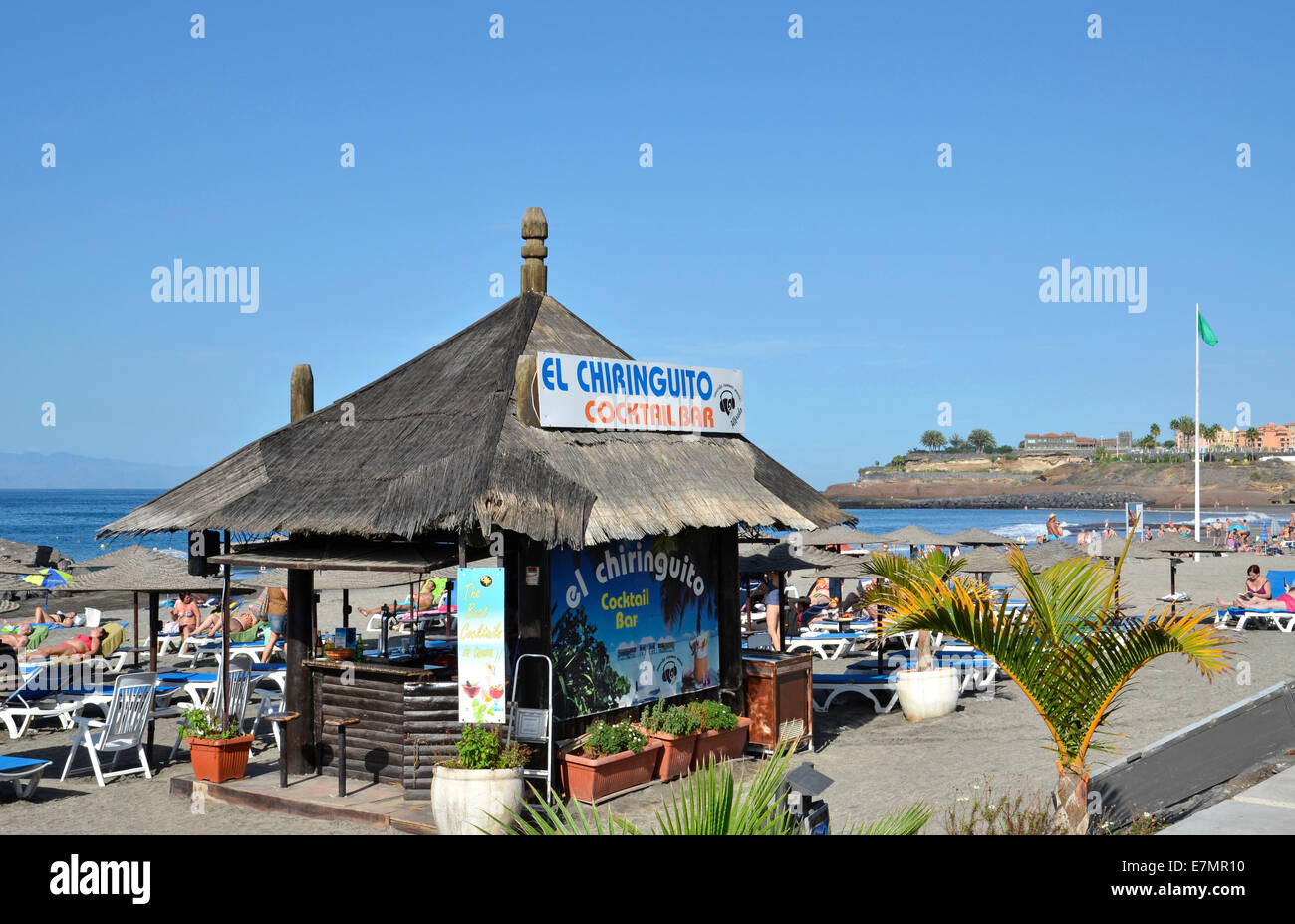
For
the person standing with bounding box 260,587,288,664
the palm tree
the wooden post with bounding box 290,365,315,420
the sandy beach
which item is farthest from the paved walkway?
the person standing with bounding box 260,587,288,664

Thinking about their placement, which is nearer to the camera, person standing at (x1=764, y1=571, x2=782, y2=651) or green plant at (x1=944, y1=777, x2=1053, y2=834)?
green plant at (x1=944, y1=777, x2=1053, y2=834)

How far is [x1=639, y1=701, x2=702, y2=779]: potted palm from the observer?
11.4m

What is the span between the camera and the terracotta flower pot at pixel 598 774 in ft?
34.1

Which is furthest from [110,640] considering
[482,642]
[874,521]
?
[874,521]

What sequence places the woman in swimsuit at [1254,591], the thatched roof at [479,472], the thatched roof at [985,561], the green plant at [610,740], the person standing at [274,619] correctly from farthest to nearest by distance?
1. the woman in swimsuit at [1254,591]
2. the thatched roof at [985,561]
3. the person standing at [274,619]
4. the green plant at [610,740]
5. the thatched roof at [479,472]

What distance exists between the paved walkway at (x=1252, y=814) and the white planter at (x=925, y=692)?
6.41 metres

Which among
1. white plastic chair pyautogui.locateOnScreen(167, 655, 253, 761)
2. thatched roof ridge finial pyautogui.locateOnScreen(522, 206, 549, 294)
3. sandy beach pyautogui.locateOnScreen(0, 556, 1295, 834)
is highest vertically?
thatched roof ridge finial pyautogui.locateOnScreen(522, 206, 549, 294)

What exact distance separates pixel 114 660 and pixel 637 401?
1154cm

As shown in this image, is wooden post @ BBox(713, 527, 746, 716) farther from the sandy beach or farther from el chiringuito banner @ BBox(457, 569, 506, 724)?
el chiringuito banner @ BBox(457, 569, 506, 724)

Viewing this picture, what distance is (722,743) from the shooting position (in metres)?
12.1

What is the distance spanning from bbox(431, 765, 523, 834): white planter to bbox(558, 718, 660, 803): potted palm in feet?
3.90

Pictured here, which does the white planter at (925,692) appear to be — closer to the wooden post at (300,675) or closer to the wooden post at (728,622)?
the wooden post at (728,622)

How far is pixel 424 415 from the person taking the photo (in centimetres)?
1152

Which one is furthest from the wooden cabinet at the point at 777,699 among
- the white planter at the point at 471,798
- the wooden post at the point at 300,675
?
the wooden post at the point at 300,675
